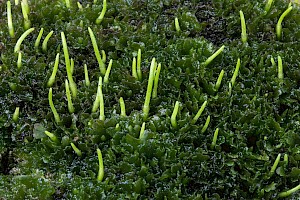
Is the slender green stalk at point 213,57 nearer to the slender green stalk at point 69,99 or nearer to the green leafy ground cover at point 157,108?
the green leafy ground cover at point 157,108

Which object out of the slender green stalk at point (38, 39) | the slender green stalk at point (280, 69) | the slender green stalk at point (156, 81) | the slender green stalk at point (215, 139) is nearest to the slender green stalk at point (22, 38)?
the slender green stalk at point (38, 39)

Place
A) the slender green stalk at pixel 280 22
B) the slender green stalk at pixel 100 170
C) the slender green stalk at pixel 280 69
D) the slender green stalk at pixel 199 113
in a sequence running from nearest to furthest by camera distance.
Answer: the slender green stalk at pixel 100 170
the slender green stalk at pixel 199 113
the slender green stalk at pixel 280 69
the slender green stalk at pixel 280 22

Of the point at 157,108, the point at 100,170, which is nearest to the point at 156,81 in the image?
the point at 157,108

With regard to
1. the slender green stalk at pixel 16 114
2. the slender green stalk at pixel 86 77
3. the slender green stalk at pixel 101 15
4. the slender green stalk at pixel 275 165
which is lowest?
the slender green stalk at pixel 275 165

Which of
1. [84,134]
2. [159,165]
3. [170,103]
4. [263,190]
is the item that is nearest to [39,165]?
[84,134]

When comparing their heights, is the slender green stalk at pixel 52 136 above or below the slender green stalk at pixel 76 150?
above

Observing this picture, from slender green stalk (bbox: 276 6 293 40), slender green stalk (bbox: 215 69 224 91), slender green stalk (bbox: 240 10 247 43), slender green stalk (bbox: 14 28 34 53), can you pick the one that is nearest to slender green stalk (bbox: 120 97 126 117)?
slender green stalk (bbox: 215 69 224 91)

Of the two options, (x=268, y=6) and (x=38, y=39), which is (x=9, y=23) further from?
(x=268, y=6)

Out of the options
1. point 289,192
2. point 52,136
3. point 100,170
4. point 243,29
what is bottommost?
point 289,192

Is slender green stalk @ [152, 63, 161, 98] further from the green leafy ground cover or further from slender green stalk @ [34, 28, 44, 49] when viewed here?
slender green stalk @ [34, 28, 44, 49]
